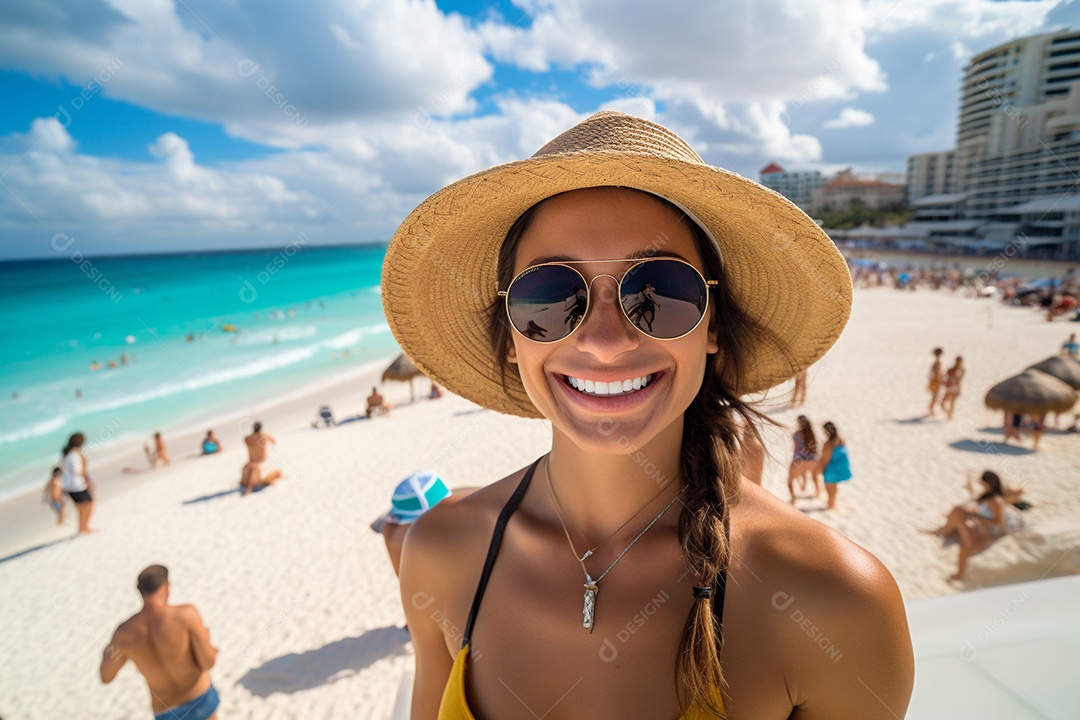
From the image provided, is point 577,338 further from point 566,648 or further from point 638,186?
point 566,648

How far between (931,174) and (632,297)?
9065 cm

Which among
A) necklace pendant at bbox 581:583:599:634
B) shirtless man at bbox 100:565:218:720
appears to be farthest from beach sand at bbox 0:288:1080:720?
necklace pendant at bbox 581:583:599:634

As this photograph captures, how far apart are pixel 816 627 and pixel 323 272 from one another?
9190 cm

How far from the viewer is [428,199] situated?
1.41 meters

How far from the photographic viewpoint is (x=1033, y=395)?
32.0ft

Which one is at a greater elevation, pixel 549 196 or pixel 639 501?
pixel 549 196

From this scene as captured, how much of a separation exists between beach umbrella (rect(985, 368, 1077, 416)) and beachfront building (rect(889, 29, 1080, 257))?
3086 cm

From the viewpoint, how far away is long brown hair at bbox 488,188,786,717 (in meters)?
1.19

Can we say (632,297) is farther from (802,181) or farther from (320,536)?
(802,181)

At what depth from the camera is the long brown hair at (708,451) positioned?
1.19 m

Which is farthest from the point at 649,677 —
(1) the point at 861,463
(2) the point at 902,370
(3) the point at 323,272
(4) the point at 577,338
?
(3) the point at 323,272

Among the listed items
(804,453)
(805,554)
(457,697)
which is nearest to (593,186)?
(805,554)

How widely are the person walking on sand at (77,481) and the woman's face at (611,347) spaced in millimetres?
11091

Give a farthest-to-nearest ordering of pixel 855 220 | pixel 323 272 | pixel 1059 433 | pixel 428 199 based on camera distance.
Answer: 1. pixel 323 272
2. pixel 855 220
3. pixel 1059 433
4. pixel 428 199
